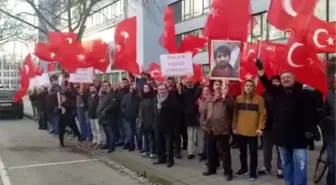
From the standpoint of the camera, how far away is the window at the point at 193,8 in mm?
30603

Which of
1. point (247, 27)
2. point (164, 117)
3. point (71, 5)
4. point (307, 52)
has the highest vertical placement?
point (71, 5)

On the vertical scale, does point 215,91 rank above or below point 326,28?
below

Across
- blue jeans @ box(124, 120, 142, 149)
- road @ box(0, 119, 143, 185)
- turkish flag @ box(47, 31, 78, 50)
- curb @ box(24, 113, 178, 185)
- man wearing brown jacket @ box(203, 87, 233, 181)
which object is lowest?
road @ box(0, 119, 143, 185)

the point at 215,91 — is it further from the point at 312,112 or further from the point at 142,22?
the point at 142,22

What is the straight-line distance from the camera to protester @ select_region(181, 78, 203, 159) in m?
10.5

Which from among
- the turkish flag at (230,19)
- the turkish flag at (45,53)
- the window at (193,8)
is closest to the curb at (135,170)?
the turkish flag at (230,19)

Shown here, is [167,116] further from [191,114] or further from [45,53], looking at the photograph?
[45,53]

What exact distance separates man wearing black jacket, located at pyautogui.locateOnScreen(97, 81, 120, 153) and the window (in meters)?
18.9

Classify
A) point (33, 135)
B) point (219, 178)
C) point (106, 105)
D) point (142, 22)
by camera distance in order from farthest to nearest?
point (142, 22) → point (33, 135) → point (106, 105) → point (219, 178)

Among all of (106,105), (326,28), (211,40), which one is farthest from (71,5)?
(326,28)

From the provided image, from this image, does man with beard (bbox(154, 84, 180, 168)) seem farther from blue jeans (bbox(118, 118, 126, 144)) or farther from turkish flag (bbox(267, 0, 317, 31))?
turkish flag (bbox(267, 0, 317, 31))

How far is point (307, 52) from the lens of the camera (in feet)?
22.8

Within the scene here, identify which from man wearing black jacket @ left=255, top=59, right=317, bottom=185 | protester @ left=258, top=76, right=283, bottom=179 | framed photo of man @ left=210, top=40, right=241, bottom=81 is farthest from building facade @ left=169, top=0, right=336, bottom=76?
Result: man wearing black jacket @ left=255, top=59, right=317, bottom=185

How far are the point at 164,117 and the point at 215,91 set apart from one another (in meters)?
1.57
